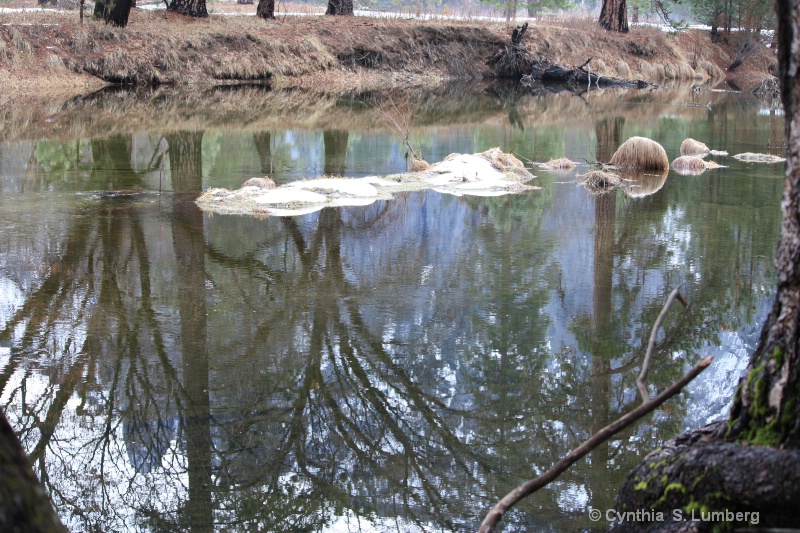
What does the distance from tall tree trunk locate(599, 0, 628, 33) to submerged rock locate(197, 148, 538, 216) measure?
28222mm

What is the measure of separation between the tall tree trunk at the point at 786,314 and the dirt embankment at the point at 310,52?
20766mm

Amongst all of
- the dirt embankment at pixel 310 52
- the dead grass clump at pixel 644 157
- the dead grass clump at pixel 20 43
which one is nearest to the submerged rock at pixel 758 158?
the dead grass clump at pixel 644 157

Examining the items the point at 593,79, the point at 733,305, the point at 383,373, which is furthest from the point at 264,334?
the point at 593,79

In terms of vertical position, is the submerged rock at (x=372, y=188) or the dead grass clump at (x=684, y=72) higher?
the dead grass clump at (x=684, y=72)

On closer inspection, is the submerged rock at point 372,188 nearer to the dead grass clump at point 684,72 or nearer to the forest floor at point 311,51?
the forest floor at point 311,51

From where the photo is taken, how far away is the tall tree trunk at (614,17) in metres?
38.5

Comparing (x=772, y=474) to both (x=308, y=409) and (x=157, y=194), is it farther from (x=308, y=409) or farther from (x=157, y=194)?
(x=157, y=194)

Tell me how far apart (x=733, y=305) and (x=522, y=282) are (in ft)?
5.08

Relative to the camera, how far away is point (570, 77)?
32906mm

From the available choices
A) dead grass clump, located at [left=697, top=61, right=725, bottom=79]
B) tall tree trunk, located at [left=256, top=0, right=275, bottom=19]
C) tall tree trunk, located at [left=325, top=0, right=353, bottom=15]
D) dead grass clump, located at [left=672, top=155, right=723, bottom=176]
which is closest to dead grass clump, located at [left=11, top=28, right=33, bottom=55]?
tall tree trunk, located at [left=256, top=0, right=275, bottom=19]

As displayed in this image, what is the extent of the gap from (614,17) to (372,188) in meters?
31.2

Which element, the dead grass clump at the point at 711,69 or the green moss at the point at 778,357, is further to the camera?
the dead grass clump at the point at 711,69

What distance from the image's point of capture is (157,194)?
1019 centimetres

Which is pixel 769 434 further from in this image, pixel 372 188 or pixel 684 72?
pixel 684 72
